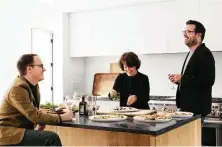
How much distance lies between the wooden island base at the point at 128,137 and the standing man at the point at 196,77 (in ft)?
1.05

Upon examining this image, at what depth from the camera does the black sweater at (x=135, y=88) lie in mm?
3371

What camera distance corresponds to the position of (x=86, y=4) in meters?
4.98

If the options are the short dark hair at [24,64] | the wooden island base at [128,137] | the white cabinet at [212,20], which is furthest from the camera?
the white cabinet at [212,20]

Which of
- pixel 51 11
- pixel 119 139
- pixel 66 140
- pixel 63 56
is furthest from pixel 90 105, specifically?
pixel 51 11

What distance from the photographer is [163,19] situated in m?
4.55

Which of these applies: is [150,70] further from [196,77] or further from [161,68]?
[196,77]

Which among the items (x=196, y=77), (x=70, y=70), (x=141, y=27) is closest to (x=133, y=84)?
(x=196, y=77)

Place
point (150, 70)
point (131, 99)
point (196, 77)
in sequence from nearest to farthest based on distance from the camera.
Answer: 1. point (196, 77)
2. point (131, 99)
3. point (150, 70)

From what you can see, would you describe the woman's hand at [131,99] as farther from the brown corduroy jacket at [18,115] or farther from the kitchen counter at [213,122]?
the kitchen counter at [213,122]

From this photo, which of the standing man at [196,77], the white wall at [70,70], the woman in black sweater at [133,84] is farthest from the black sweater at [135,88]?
the white wall at [70,70]

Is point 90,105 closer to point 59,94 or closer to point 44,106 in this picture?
point 44,106

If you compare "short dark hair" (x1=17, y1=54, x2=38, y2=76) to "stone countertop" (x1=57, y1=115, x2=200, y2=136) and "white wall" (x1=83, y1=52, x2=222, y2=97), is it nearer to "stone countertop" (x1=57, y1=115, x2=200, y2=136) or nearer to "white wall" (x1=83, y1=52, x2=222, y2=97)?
"stone countertop" (x1=57, y1=115, x2=200, y2=136)

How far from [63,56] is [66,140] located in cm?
275

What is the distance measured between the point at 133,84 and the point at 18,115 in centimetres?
141
